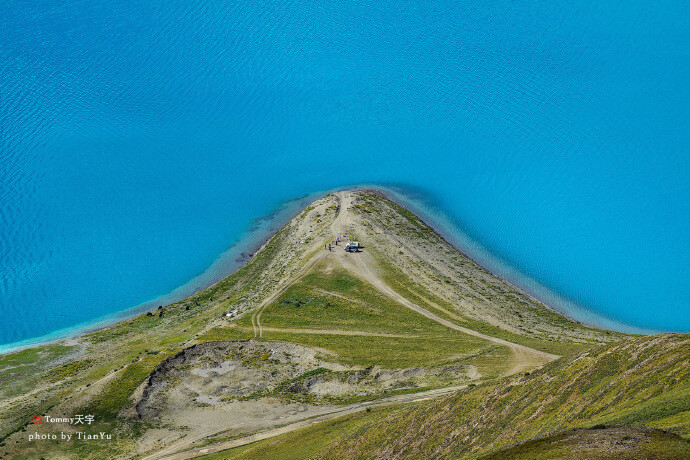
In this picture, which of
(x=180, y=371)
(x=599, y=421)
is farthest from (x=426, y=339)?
(x=599, y=421)

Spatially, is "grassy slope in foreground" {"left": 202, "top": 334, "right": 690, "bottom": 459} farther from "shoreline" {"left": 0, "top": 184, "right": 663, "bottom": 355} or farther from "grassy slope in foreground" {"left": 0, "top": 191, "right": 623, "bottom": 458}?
"shoreline" {"left": 0, "top": 184, "right": 663, "bottom": 355}

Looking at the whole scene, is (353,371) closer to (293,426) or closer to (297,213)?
(293,426)

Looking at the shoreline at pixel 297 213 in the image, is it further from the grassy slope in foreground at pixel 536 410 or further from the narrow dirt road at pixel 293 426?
the grassy slope in foreground at pixel 536 410

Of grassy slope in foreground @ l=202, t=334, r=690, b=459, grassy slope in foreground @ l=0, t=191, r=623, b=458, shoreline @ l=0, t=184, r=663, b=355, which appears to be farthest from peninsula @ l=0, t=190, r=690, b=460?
shoreline @ l=0, t=184, r=663, b=355

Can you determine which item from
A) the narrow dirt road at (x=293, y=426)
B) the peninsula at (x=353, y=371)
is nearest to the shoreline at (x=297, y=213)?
the peninsula at (x=353, y=371)

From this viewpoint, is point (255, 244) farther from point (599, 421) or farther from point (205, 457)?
point (599, 421)

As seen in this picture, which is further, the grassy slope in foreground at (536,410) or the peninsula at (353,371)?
the peninsula at (353,371)

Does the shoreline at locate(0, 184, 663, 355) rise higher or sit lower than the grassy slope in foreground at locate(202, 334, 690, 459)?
higher
